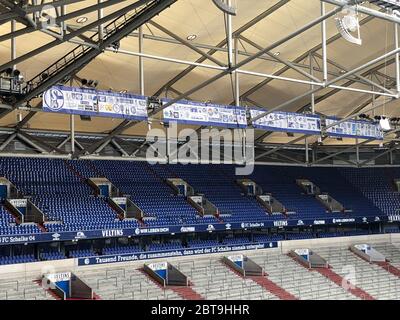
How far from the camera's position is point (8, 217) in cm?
2173

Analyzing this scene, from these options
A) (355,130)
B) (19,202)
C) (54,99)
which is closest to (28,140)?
(19,202)

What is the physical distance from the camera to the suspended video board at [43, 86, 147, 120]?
16266 mm

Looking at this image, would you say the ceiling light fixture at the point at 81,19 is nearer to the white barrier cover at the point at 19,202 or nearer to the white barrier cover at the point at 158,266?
the white barrier cover at the point at 19,202

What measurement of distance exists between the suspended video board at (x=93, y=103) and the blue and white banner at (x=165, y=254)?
715cm

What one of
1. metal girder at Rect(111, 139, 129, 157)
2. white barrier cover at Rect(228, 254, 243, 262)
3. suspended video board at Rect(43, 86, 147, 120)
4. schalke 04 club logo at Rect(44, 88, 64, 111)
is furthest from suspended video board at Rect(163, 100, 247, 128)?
metal girder at Rect(111, 139, 129, 157)

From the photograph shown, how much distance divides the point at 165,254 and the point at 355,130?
34.5 ft

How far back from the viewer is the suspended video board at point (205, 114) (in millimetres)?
19312

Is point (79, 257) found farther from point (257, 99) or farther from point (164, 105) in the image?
point (257, 99)

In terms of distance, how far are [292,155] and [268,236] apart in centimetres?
761

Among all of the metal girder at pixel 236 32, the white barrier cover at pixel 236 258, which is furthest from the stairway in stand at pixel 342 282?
the metal girder at pixel 236 32

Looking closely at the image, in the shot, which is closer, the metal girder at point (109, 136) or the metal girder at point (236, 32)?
the metal girder at point (236, 32)

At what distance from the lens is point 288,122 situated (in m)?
22.8

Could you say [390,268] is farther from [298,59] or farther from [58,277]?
[58,277]
